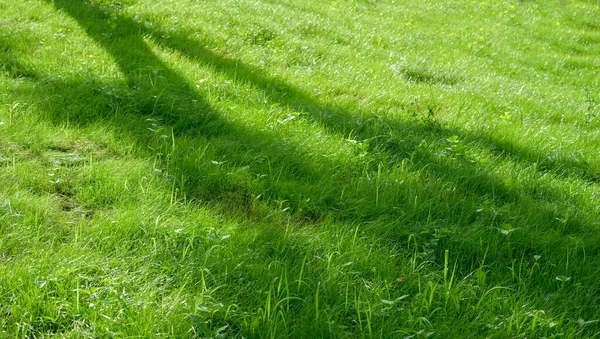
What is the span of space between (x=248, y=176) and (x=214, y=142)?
2.01ft

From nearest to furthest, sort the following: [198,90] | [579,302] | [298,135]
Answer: [579,302]
[298,135]
[198,90]

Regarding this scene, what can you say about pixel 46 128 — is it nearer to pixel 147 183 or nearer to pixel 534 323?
pixel 147 183

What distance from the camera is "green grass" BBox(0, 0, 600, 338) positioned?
8.88 ft

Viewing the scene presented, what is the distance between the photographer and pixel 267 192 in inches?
151

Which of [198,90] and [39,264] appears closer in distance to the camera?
[39,264]

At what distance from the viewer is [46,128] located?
4.30 meters

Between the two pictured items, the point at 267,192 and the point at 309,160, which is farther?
the point at 309,160

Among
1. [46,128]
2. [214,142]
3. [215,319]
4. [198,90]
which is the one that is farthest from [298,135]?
[215,319]

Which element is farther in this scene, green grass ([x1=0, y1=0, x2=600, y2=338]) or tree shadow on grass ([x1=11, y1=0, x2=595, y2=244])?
tree shadow on grass ([x1=11, y1=0, x2=595, y2=244])

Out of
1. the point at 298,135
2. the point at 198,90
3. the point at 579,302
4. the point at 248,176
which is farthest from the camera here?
the point at 198,90

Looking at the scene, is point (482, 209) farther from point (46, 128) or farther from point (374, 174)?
point (46, 128)

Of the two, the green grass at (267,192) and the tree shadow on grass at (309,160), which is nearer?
the green grass at (267,192)

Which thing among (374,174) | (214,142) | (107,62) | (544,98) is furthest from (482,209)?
(544,98)

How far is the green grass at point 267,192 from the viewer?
2.71 m
